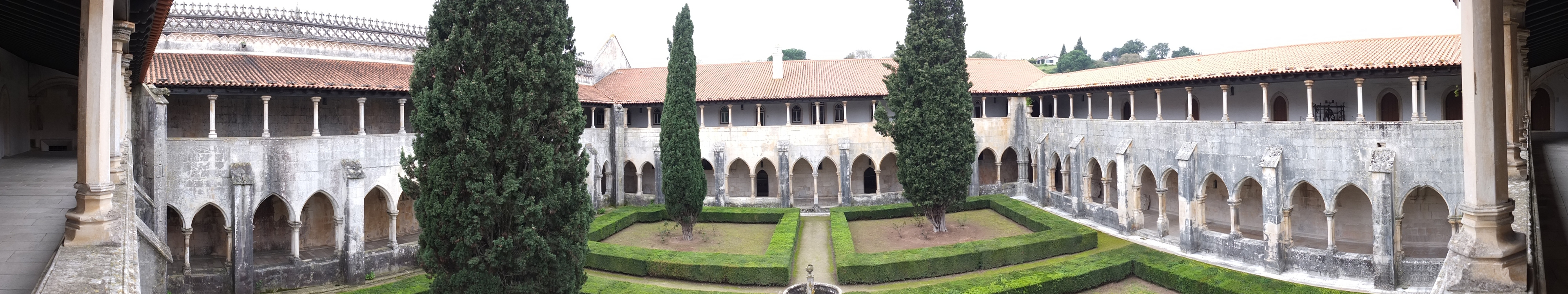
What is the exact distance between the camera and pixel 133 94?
15.2 m

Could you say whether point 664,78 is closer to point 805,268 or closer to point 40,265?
point 805,268

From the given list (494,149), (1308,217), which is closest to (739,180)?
(1308,217)

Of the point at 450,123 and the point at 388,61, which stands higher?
the point at 388,61

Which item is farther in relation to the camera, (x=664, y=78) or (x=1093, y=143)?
(x=664, y=78)

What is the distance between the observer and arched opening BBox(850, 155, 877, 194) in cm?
3284

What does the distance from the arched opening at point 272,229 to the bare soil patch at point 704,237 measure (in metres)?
8.84

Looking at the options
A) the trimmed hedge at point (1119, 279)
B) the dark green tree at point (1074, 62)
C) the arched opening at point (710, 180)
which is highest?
the dark green tree at point (1074, 62)

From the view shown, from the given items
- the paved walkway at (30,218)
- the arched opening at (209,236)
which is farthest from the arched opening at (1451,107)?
the arched opening at (209,236)

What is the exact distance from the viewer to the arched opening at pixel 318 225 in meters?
21.4

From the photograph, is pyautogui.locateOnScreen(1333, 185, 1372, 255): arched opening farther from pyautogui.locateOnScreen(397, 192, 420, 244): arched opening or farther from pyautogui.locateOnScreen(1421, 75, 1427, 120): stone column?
pyautogui.locateOnScreen(397, 192, 420, 244): arched opening

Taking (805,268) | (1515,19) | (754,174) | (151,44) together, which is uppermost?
(151,44)

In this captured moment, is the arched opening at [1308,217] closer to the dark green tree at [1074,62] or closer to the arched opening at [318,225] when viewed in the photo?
the arched opening at [318,225]

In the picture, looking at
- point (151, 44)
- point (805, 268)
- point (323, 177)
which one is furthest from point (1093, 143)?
point (151, 44)

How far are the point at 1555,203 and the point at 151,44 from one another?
17.1 metres
